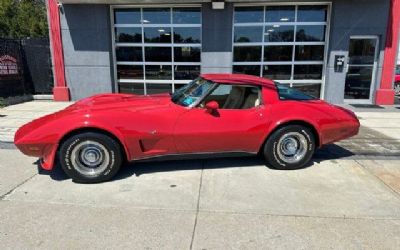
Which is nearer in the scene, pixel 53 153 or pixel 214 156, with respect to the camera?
pixel 53 153

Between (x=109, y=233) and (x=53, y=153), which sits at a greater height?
(x=53, y=153)

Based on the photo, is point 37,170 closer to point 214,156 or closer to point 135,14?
point 214,156

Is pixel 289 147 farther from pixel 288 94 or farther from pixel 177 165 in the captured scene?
pixel 177 165

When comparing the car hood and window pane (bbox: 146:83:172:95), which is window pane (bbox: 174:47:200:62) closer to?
window pane (bbox: 146:83:172:95)

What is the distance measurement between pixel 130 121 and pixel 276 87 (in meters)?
2.22

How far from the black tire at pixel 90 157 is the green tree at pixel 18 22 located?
2279 cm

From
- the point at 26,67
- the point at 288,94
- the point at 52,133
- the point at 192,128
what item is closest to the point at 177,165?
the point at 192,128

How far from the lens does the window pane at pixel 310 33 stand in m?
10.5

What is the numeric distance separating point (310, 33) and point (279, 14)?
4.03ft

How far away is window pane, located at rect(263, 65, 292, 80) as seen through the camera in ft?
35.7

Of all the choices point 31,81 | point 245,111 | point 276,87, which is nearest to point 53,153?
point 245,111

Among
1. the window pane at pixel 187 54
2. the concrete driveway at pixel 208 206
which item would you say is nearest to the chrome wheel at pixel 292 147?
the concrete driveway at pixel 208 206

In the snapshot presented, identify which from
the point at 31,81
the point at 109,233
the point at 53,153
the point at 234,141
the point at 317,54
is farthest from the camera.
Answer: the point at 31,81

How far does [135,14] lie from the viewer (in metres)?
10.9
